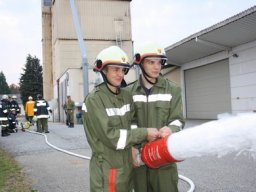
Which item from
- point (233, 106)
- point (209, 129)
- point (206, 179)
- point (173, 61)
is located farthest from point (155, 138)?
point (173, 61)

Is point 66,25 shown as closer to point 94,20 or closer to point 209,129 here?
point 94,20

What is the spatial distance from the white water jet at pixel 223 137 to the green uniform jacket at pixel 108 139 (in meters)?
0.49

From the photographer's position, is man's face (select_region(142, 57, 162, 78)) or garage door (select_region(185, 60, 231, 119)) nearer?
man's face (select_region(142, 57, 162, 78))

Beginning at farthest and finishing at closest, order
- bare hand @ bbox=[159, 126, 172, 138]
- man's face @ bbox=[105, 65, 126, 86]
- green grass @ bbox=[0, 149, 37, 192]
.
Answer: green grass @ bbox=[0, 149, 37, 192] → man's face @ bbox=[105, 65, 126, 86] → bare hand @ bbox=[159, 126, 172, 138]

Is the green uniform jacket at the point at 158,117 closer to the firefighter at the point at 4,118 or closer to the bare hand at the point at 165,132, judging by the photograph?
the bare hand at the point at 165,132

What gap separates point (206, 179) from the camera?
18.2 feet

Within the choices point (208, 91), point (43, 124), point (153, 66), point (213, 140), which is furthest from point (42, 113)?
point (213, 140)

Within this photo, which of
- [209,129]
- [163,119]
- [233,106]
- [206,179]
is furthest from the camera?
[233,106]

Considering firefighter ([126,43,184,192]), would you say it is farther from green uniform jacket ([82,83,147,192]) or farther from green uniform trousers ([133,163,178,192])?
green uniform jacket ([82,83,147,192])

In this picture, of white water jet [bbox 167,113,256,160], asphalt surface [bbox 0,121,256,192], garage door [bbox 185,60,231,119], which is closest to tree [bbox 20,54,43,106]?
garage door [bbox 185,60,231,119]

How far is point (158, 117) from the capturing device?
10.5ft

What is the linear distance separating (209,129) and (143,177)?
1.11 metres

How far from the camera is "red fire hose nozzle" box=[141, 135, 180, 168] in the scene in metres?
2.72

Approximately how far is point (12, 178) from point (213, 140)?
193 inches
